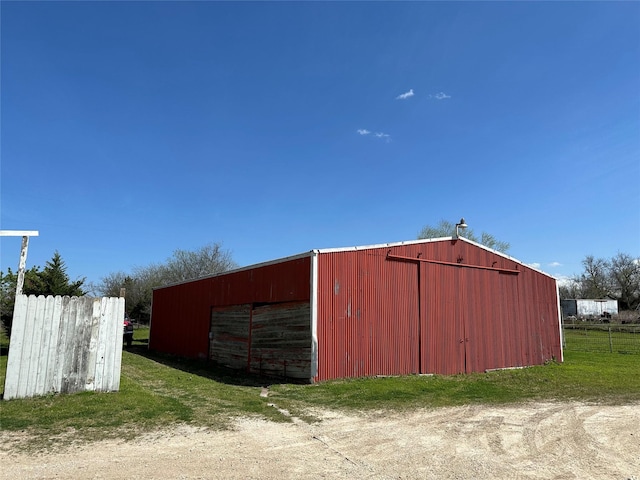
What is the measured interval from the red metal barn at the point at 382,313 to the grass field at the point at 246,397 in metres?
0.77

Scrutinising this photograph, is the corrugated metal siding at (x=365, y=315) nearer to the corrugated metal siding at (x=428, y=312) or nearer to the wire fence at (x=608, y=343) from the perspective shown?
the corrugated metal siding at (x=428, y=312)

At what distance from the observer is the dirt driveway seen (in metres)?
4.72

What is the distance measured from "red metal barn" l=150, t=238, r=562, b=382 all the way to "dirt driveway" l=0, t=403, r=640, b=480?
14.9 ft

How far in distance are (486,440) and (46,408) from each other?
23.1 ft

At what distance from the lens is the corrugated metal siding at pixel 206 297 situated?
41.2 feet

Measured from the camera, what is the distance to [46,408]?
7.47 metres

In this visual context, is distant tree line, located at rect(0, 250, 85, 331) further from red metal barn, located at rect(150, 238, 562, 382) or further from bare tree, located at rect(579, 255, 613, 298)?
bare tree, located at rect(579, 255, 613, 298)

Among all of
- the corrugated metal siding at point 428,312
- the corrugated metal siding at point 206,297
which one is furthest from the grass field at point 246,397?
the corrugated metal siding at point 206,297

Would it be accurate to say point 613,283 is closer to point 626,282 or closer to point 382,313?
point 626,282

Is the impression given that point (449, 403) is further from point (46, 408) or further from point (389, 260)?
point (46, 408)

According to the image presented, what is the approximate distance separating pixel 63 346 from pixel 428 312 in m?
9.70

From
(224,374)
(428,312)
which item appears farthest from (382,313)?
(224,374)

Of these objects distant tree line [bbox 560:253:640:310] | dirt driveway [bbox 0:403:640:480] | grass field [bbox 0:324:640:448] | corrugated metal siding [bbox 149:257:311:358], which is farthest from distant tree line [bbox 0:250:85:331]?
distant tree line [bbox 560:253:640:310]

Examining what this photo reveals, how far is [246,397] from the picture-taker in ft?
30.9
